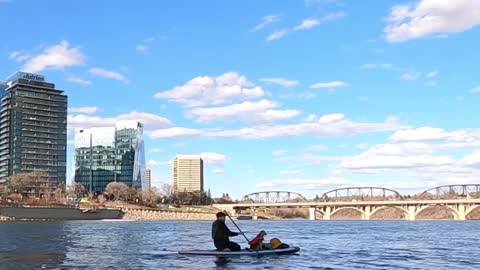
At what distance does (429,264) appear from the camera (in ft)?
150

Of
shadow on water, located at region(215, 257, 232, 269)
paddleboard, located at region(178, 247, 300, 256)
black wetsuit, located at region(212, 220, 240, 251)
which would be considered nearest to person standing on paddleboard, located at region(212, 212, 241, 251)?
black wetsuit, located at region(212, 220, 240, 251)

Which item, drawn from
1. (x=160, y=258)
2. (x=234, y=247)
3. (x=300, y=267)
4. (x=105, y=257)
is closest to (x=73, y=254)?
(x=105, y=257)

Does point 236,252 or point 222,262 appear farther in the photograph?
point 236,252

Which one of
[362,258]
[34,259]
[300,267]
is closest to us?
[300,267]

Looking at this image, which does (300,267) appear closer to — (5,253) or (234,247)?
(234,247)

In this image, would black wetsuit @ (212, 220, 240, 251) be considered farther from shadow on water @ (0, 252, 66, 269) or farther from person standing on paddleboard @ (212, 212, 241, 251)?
shadow on water @ (0, 252, 66, 269)

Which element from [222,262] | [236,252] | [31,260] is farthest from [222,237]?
[31,260]

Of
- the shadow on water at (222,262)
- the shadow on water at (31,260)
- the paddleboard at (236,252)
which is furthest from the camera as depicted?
the paddleboard at (236,252)

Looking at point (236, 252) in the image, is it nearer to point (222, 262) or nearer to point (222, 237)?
point (222, 237)

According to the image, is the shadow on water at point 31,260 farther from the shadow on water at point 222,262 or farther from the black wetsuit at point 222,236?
the black wetsuit at point 222,236

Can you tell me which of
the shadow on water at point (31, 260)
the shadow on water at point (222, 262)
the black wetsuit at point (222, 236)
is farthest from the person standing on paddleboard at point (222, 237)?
the shadow on water at point (31, 260)

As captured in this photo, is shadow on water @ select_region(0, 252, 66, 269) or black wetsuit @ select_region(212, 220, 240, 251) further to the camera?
black wetsuit @ select_region(212, 220, 240, 251)

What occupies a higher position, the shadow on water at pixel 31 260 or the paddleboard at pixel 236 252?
the paddleboard at pixel 236 252

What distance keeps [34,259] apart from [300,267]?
19.5 metres
